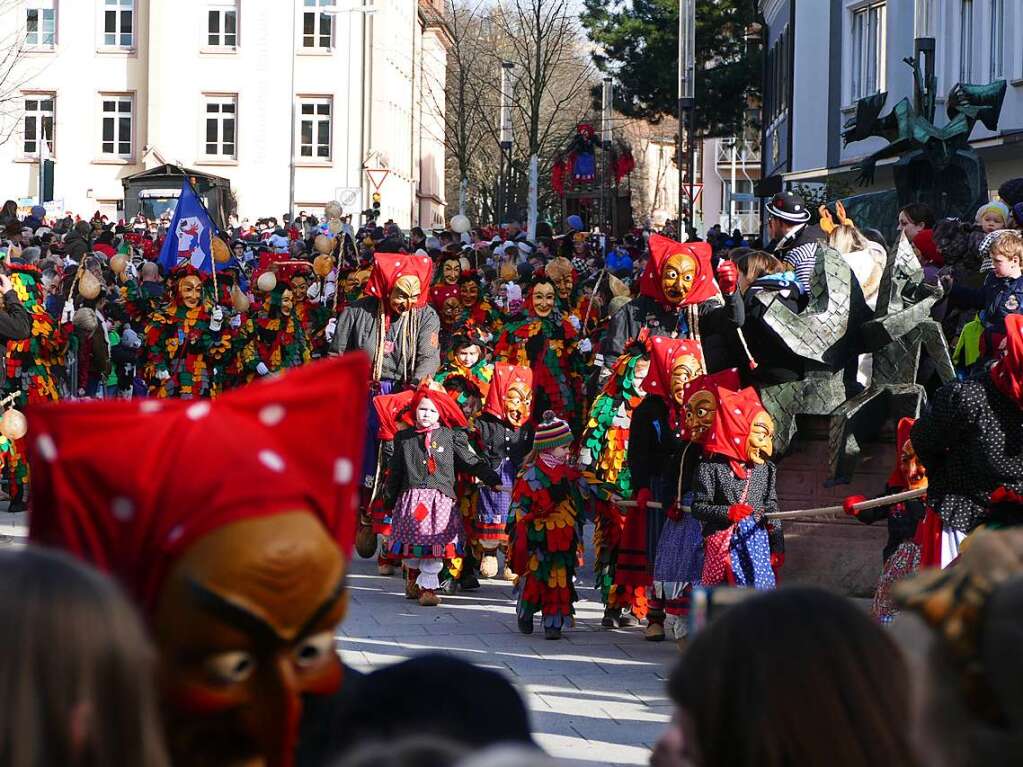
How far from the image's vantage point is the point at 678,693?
244cm

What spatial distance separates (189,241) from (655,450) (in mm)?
9628

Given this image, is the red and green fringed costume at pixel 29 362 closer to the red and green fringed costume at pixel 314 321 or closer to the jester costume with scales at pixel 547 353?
the red and green fringed costume at pixel 314 321

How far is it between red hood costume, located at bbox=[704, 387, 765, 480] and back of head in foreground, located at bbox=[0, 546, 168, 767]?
6.75 m

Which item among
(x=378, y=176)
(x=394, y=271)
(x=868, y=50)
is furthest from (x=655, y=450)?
(x=868, y=50)

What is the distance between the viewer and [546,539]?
9883 millimetres

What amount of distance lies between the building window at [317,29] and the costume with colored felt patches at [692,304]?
49476 millimetres

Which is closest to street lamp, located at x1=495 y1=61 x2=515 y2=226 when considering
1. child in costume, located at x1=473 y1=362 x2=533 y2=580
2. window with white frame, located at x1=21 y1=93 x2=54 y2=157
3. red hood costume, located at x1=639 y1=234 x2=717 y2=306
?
window with white frame, located at x1=21 y1=93 x2=54 y2=157

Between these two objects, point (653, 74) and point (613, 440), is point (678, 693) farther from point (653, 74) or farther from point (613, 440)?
point (653, 74)

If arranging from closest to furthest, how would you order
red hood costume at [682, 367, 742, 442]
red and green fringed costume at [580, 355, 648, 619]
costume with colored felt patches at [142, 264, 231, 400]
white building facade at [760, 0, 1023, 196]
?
1. red hood costume at [682, 367, 742, 442]
2. red and green fringed costume at [580, 355, 648, 619]
3. costume with colored felt patches at [142, 264, 231, 400]
4. white building facade at [760, 0, 1023, 196]

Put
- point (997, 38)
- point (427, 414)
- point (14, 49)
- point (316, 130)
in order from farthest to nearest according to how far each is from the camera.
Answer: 1. point (316, 130)
2. point (14, 49)
3. point (997, 38)
4. point (427, 414)

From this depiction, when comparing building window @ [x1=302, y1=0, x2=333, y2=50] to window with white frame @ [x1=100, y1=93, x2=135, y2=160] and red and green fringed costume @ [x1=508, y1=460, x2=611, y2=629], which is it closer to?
window with white frame @ [x1=100, y1=93, x2=135, y2=160]

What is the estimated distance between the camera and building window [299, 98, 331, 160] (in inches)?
2343

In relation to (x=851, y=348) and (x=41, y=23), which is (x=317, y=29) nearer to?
(x=41, y=23)

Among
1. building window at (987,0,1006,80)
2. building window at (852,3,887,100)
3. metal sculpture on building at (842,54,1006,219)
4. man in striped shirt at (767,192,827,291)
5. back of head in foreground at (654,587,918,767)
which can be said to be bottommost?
back of head in foreground at (654,587,918,767)
